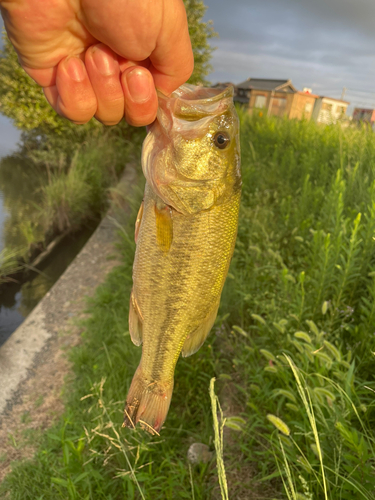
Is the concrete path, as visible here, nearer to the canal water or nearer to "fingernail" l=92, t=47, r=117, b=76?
the canal water

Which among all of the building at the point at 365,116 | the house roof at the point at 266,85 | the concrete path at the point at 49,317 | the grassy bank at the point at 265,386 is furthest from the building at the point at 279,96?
A: the grassy bank at the point at 265,386

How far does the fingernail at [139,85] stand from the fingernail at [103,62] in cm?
8

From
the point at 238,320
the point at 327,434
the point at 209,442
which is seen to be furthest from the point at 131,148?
the point at 327,434

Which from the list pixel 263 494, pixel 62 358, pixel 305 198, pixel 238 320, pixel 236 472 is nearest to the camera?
pixel 263 494

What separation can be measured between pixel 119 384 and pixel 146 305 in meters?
2.04

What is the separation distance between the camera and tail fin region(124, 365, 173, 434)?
1490 millimetres

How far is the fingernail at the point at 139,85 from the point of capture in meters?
1.26

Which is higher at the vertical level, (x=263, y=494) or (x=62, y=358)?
(x=263, y=494)

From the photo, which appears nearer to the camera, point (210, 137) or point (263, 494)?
point (210, 137)

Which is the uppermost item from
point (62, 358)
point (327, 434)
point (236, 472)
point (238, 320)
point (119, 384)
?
point (327, 434)

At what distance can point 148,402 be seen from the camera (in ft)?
4.99

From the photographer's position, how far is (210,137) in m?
1.45

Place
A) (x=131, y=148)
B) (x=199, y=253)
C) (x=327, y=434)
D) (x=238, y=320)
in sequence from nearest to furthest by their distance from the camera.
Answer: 1. (x=199, y=253)
2. (x=327, y=434)
3. (x=238, y=320)
4. (x=131, y=148)

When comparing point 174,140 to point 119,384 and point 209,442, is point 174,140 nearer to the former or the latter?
point 209,442
